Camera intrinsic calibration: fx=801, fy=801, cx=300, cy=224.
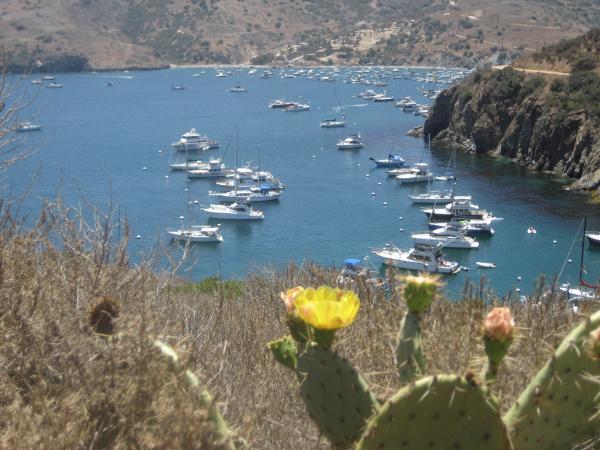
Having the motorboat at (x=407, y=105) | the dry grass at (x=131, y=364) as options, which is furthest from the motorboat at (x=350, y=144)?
the dry grass at (x=131, y=364)

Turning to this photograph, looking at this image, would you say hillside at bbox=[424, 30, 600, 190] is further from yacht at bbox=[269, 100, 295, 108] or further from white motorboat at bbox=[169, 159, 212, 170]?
yacht at bbox=[269, 100, 295, 108]

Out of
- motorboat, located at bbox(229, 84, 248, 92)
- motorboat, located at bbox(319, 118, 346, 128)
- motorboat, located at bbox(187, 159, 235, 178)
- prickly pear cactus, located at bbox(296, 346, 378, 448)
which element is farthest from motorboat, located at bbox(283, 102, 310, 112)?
prickly pear cactus, located at bbox(296, 346, 378, 448)

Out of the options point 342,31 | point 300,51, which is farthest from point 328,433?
point 342,31

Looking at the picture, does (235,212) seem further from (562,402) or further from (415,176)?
(562,402)

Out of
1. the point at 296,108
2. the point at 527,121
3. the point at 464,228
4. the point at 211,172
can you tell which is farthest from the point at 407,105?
the point at 464,228

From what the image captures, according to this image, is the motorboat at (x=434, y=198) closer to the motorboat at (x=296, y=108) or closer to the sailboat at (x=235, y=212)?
the sailboat at (x=235, y=212)

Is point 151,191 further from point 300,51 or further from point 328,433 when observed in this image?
point 300,51
